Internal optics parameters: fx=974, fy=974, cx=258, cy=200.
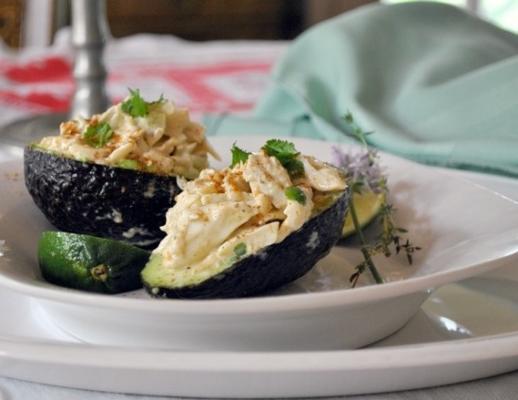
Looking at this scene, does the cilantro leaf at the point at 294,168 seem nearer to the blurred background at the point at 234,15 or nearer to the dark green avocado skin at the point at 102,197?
the dark green avocado skin at the point at 102,197

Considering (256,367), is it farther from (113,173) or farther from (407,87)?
(407,87)

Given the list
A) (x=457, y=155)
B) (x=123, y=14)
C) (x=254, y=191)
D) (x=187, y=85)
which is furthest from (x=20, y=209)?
(x=123, y=14)

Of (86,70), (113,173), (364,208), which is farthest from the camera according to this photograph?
(86,70)

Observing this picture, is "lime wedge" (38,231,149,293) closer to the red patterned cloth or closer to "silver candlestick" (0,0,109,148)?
"silver candlestick" (0,0,109,148)

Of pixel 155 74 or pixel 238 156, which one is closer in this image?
pixel 238 156

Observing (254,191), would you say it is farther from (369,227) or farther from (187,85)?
(187,85)

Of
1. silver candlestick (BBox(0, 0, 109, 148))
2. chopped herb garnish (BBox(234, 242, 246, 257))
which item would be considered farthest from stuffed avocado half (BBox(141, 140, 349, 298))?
silver candlestick (BBox(0, 0, 109, 148))

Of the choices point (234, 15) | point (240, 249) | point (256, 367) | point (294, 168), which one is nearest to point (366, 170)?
point (294, 168)

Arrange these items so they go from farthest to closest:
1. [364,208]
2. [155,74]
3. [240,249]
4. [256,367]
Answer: [155,74], [364,208], [240,249], [256,367]
